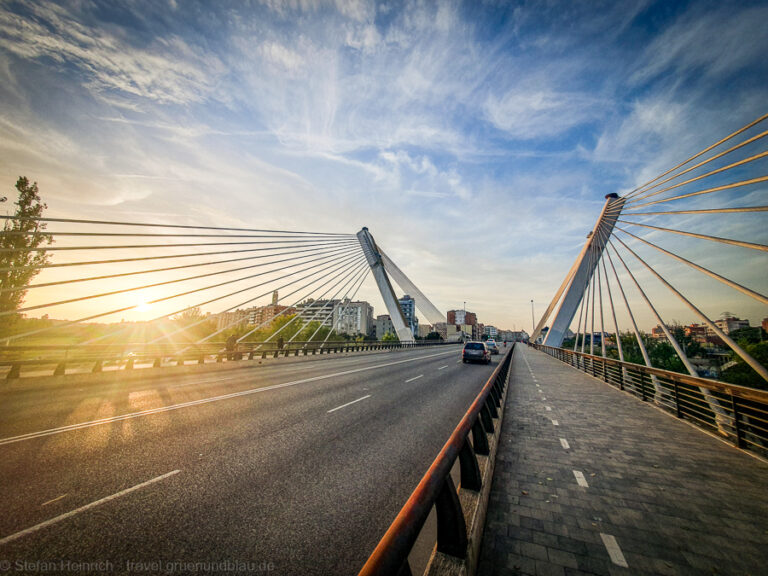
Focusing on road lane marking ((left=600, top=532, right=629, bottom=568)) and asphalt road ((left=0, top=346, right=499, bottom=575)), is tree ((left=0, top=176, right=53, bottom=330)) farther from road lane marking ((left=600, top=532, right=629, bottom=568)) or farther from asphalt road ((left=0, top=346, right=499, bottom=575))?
road lane marking ((left=600, top=532, right=629, bottom=568))

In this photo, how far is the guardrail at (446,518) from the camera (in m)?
1.47

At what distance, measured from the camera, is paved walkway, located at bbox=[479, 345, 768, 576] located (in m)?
2.85

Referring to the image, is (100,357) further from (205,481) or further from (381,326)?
(381,326)

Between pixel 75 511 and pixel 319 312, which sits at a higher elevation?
pixel 319 312

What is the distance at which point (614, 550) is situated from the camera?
296 centimetres

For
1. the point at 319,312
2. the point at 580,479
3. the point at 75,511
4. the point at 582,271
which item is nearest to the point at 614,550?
the point at 580,479

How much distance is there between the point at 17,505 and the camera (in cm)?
350

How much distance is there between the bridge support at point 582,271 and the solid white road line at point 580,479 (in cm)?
2055

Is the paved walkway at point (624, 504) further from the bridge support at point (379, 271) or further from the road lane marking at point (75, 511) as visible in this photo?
the bridge support at point (379, 271)

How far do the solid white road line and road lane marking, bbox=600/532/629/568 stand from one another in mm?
1170

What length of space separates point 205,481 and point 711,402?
1033 cm

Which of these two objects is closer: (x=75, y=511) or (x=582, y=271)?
(x=75, y=511)

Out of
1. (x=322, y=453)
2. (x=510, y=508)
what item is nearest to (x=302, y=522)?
(x=322, y=453)

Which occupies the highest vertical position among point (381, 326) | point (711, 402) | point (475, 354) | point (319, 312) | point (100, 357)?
point (381, 326)
